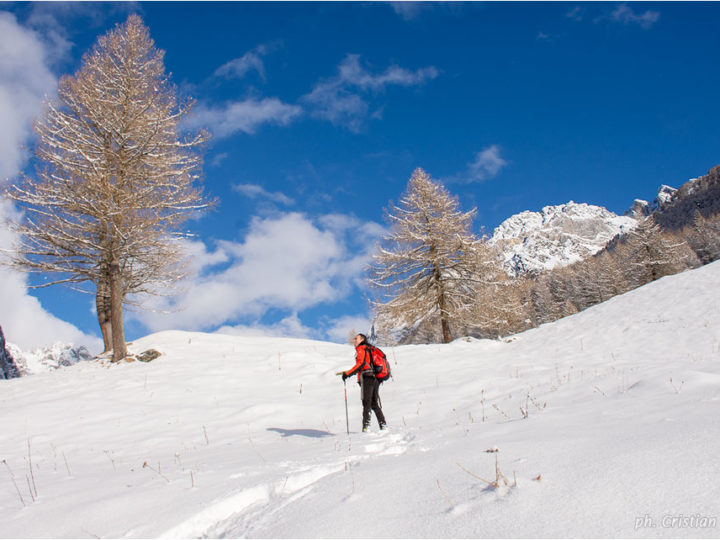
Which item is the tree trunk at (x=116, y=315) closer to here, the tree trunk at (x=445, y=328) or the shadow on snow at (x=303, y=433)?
the shadow on snow at (x=303, y=433)

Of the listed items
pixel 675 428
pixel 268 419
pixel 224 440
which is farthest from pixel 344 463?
pixel 268 419

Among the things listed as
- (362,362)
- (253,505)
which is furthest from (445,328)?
(253,505)

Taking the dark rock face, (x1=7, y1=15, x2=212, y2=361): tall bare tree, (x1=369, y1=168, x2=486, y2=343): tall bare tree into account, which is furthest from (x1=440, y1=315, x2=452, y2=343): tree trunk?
the dark rock face

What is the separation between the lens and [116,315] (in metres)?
12.0

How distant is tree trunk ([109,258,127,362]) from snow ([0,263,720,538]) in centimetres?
72

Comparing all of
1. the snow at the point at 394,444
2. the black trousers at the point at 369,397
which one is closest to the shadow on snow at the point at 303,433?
the snow at the point at 394,444

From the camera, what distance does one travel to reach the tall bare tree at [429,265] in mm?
16953

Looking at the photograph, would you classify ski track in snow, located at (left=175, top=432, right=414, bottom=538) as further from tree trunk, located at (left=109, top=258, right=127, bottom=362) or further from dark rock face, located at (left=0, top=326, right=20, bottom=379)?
dark rock face, located at (left=0, top=326, right=20, bottom=379)

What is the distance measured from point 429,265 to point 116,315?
39.2ft

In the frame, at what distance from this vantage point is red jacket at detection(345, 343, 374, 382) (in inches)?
250

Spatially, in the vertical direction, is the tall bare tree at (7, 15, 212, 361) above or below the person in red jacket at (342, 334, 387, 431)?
above

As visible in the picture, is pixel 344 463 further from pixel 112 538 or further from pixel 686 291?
pixel 686 291

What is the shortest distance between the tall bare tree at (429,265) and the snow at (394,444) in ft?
16.5

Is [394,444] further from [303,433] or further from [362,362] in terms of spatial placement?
[303,433]
